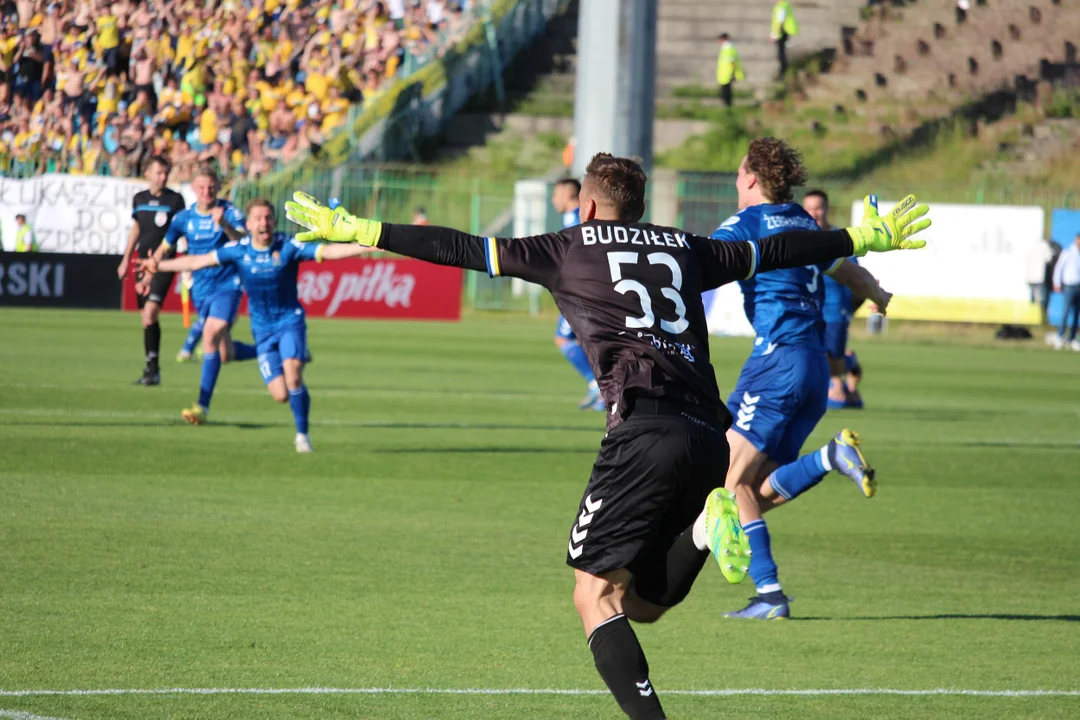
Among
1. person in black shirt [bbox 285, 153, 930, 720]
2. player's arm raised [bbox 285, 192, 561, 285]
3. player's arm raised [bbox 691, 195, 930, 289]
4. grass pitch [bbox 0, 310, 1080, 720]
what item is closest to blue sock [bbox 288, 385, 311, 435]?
grass pitch [bbox 0, 310, 1080, 720]

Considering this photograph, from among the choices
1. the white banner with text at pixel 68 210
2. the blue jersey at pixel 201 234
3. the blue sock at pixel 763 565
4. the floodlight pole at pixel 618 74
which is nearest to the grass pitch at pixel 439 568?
the blue sock at pixel 763 565

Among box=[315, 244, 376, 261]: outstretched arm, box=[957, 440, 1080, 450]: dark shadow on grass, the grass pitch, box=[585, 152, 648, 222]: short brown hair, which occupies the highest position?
box=[585, 152, 648, 222]: short brown hair

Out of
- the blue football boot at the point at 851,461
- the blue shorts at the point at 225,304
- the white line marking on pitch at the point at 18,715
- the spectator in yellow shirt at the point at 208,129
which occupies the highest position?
the spectator in yellow shirt at the point at 208,129

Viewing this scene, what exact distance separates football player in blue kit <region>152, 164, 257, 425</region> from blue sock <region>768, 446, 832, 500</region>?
22.7 ft

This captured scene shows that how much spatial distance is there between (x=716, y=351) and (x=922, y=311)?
23.0ft

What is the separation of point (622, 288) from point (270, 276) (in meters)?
7.44

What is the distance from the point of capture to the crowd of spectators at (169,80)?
3447 centimetres

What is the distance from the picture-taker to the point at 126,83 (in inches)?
1389

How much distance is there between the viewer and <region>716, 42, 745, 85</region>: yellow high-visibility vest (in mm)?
39812

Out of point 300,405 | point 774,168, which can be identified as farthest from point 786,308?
point 300,405

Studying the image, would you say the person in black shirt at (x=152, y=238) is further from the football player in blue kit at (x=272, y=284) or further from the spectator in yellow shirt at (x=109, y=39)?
the spectator in yellow shirt at (x=109, y=39)

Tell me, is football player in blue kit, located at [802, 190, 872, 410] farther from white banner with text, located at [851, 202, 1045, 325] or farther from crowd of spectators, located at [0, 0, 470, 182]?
crowd of spectators, located at [0, 0, 470, 182]

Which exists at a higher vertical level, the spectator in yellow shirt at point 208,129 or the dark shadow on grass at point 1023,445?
the spectator in yellow shirt at point 208,129

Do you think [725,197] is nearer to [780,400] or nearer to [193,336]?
[193,336]
